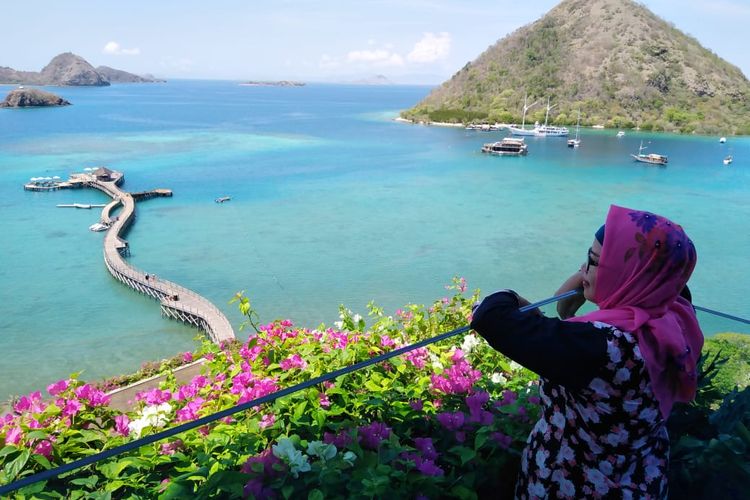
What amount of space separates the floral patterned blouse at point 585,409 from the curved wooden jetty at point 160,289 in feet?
23.8

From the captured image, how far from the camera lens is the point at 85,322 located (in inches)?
599

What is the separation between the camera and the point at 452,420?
1.70m

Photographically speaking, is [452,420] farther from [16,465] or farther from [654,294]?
[16,465]

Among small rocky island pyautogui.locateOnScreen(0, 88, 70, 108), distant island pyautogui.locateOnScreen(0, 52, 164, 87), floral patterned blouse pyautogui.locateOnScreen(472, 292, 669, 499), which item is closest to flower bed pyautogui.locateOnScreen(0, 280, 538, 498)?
floral patterned blouse pyautogui.locateOnScreen(472, 292, 669, 499)

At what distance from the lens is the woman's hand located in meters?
1.51

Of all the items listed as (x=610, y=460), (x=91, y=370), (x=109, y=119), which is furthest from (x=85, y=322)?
(x=109, y=119)

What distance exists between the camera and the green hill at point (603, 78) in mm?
67125

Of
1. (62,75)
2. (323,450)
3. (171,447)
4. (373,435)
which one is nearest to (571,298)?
(373,435)

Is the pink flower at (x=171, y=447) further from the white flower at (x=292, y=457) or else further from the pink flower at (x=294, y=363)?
the pink flower at (x=294, y=363)

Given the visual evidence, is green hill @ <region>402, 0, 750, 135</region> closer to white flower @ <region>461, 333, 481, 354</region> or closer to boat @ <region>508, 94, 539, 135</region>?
boat @ <region>508, 94, 539, 135</region>

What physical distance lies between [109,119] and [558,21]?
69.0 m

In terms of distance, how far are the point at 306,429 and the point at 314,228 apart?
22986 mm

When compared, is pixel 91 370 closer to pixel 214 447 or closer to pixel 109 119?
pixel 214 447

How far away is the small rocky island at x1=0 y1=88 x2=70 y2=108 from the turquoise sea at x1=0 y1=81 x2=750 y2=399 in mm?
41754
